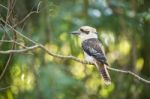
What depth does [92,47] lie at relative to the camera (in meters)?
5.16

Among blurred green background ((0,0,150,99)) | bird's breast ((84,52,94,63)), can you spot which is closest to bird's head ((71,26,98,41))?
bird's breast ((84,52,94,63))

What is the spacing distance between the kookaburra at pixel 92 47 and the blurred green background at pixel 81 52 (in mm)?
1213

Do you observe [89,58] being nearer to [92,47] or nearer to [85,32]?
[92,47]

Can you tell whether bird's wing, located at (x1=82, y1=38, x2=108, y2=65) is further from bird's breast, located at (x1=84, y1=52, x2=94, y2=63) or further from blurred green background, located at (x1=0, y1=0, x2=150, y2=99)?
blurred green background, located at (x1=0, y1=0, x2=150, y2=99)

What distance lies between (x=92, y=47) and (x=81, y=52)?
1585 mm

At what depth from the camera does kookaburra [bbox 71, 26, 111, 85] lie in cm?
486

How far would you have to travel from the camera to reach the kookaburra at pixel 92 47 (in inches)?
191

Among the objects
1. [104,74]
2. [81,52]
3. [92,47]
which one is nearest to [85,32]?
[92,47]

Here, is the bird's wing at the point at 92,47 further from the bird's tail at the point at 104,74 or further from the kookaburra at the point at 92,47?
the bird's tail at the point at 104,74

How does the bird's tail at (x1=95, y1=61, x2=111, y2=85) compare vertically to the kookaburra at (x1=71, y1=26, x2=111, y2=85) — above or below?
below

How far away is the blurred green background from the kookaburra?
3.98 ft

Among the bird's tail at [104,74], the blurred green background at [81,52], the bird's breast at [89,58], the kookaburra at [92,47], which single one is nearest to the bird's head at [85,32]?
the kookaburra at [92,47]

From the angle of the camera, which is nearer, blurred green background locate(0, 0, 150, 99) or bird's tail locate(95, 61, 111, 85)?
bird's tail locate(95, 61, 111, 85)

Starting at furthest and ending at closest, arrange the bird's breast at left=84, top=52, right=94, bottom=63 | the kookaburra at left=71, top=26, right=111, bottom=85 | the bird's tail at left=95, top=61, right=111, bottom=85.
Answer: the bird's breast at left=84, top=52, right=94, bottom=63 → the kookaburra at left=71, top=26, right=111, bottom=85 → the bird's tail at left=95, top=61, right=111, bottom=85
